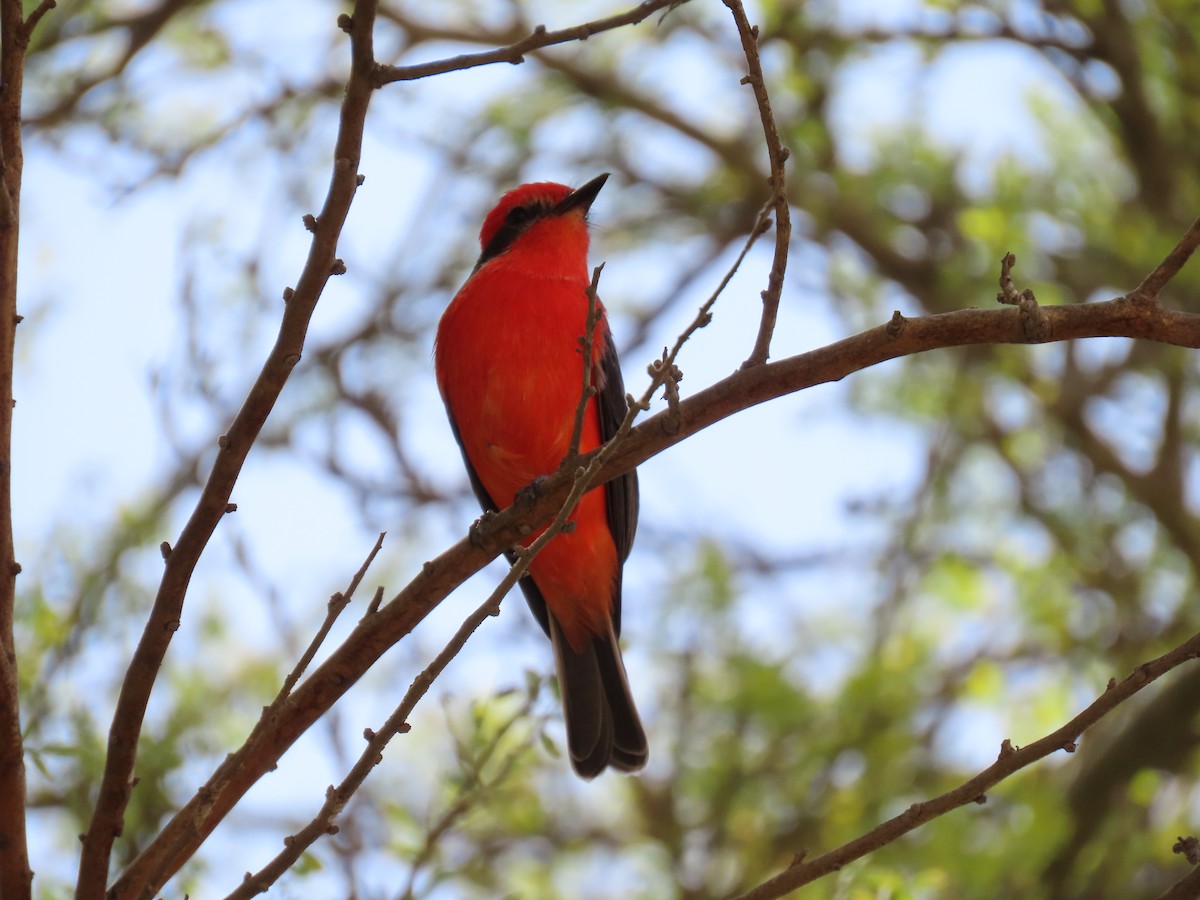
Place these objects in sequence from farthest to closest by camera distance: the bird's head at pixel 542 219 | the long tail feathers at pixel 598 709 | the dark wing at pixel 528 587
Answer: the bird's head at pixel 542 219 < the dark wing at pixel 528 587 < the long tail feathers at pixel 598 709

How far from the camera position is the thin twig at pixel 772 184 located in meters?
2.73

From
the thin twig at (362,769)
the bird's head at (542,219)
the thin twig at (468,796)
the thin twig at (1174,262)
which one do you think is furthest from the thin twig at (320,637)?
the bird's head at (542,219)

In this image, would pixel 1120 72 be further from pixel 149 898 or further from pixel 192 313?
pixel 149 898

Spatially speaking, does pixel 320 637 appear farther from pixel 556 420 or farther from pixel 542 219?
pixel 542 219

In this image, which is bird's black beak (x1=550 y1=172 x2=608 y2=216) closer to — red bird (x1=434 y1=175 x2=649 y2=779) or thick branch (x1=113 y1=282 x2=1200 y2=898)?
red bird (x1=434 y1=175 x2=649 y2=779)

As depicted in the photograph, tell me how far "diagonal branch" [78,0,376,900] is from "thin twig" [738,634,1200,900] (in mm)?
1170

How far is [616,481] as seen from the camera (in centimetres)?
501

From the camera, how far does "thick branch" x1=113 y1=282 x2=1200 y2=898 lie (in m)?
2.67

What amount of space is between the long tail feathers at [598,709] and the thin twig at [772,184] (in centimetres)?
227

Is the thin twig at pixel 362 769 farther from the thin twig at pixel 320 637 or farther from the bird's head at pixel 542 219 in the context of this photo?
the bird's head at pixel 542 219

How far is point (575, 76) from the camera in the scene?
7.03 m

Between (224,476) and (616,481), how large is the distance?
263cm

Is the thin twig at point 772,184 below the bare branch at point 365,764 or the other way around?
the other way around

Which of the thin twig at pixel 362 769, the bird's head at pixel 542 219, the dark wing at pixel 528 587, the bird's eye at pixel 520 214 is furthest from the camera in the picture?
the bird's eye at pixel 520 214
